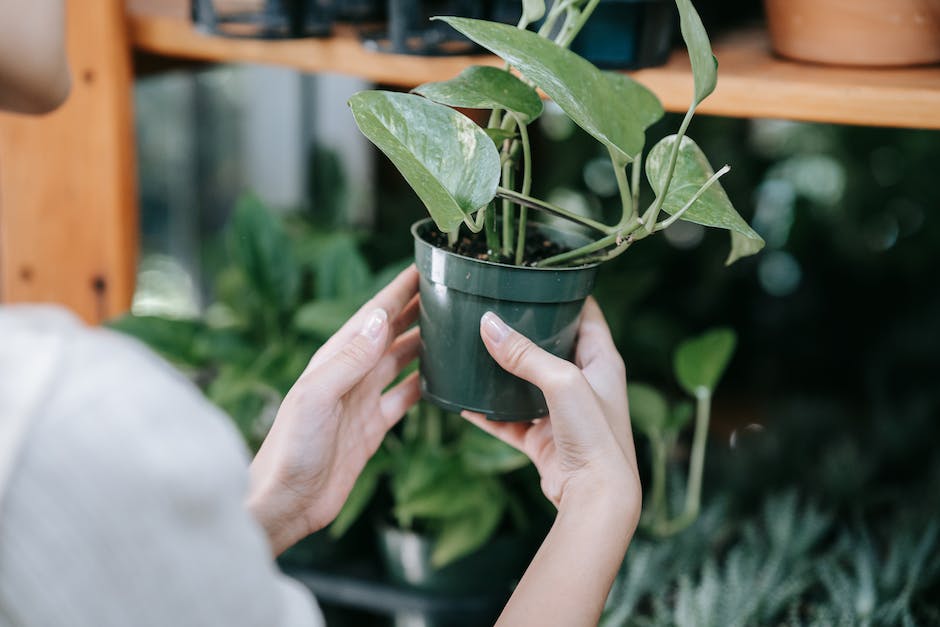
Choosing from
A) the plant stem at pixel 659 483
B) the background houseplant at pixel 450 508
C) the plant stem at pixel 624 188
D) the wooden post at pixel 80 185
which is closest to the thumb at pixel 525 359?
the plant stem at pixel 624 188

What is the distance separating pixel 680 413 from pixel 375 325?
483 mm

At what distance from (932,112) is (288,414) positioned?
560mm

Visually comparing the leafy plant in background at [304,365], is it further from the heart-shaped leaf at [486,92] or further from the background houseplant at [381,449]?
the heart-shaped leaf at [486,92]

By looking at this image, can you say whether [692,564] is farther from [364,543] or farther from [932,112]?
[932,112]

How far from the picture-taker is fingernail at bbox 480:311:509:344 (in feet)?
2.06

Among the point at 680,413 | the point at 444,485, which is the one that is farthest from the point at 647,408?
the point at 444,485

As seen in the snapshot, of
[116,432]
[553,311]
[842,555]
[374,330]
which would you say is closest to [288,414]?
[374,330]

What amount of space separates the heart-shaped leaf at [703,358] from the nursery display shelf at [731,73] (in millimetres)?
264

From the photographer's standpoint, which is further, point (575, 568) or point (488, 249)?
point (488, 249)

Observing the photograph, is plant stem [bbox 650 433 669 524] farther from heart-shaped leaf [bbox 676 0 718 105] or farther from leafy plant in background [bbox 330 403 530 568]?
heart-shaped leaf [bbox 676 0 718 105]

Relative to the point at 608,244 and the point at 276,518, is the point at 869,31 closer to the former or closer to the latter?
the point at 608,244

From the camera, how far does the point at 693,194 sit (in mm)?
610

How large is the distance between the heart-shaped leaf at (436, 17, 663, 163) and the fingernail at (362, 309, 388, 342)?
0.23 metres

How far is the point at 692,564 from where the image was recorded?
3.21 ft
